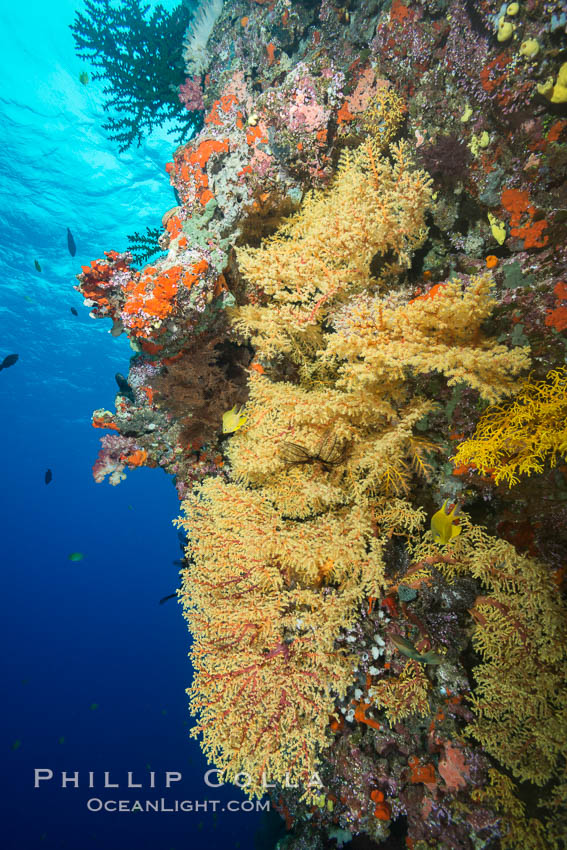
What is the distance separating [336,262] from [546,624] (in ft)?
10.3

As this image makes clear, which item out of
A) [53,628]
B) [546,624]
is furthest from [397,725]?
[53,628]

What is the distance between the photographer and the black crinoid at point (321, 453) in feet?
10.1

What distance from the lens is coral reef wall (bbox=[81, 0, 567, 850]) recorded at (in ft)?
7.77

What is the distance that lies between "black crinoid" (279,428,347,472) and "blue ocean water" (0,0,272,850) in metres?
9.48

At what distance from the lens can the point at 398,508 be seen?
2959 millimetres

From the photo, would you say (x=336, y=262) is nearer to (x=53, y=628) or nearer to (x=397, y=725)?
(x=397, y=725)

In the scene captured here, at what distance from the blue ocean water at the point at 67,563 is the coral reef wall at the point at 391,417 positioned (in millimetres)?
8646

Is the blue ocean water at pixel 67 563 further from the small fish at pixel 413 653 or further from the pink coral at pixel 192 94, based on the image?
the small fish at pixel 413 653

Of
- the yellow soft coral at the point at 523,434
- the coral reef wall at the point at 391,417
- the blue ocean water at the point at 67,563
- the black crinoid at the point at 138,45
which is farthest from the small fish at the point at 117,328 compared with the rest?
the blue ocean water at the point at 67,563

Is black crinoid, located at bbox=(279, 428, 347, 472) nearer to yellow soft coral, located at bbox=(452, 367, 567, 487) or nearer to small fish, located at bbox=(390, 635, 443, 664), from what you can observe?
yellow soft coral, located at bbox=(452, 367, 567, 487)

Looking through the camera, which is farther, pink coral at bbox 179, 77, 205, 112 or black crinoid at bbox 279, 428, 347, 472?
Answer: pink coral at bbox 179, 77, 205, 112

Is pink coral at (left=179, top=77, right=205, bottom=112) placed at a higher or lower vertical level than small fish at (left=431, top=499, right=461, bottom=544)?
higher

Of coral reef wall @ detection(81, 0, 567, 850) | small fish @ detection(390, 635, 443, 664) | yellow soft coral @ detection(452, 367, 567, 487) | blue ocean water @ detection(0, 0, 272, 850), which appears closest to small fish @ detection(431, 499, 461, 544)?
coral reef wall @ detection(81, 0, 567, 850)

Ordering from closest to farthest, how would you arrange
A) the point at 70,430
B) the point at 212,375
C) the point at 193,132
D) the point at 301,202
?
the point at 301,202
the point at 212,375
the point at 193,132
the point at 70,430
